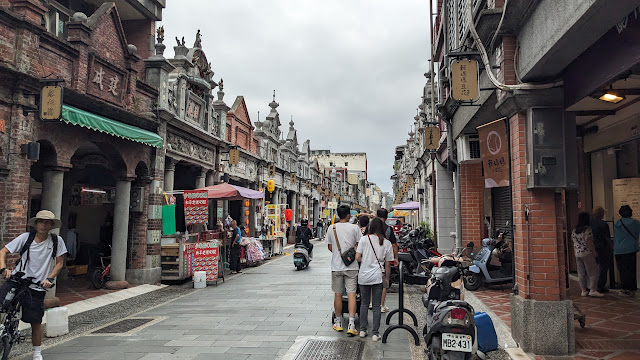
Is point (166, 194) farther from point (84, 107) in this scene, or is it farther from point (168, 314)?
point (168, 314)

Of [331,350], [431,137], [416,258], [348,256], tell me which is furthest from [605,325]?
[431,137]

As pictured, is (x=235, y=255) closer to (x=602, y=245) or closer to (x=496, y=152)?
(x=496, y=152)

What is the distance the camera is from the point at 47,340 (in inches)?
259

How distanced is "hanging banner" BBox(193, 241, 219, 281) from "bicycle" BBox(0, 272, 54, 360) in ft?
22.1

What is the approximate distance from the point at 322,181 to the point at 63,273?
36.2 meters

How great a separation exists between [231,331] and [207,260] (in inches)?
221

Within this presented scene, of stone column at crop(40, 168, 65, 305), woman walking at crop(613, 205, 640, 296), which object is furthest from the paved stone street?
woman walking at crop(613, 205, 640, 296)

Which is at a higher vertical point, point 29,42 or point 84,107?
point 29,42

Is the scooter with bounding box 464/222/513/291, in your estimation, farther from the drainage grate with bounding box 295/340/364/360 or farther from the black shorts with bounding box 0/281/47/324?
the black shorts with bounding box 0/281/47/324

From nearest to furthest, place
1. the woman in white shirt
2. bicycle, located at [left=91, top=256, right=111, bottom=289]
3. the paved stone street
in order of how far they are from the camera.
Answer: the paved stone street
the woman in white shirt
bicycle, located at [left=91, top=256, right=111, bottom=289]

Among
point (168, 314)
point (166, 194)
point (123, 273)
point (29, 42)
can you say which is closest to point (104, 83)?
point (29, 42)

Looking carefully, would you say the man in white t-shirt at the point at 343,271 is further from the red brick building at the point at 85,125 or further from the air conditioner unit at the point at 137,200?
the air conditioner unit at the point at 137,200

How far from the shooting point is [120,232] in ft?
37.2

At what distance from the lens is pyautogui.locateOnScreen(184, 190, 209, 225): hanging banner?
12.4 metres
